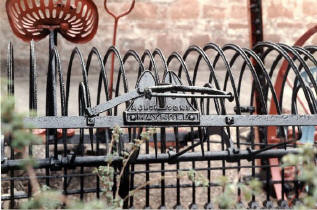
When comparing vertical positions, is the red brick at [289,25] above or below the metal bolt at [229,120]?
above

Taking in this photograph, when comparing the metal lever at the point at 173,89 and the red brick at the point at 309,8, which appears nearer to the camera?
the metal lever at the point at 173,89

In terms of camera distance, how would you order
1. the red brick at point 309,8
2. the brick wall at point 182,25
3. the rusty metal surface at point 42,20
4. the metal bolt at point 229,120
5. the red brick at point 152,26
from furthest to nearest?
the red brick at point 309,8 → the red brick at point 152,26 → the brick wall at point 182,25 → the rusty metal surface at point 42,20 → the metal bolt at point 229,120

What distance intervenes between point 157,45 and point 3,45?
139 centimetres

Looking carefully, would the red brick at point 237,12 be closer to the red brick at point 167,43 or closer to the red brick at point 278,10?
the red brick at point 278,10

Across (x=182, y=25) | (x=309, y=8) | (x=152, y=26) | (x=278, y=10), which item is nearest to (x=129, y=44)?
(x=152, y=26)

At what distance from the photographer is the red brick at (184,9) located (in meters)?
5.49

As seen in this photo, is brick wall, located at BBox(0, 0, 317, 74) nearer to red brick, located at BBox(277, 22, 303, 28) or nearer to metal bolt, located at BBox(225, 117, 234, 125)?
red brick, located at BBox(277, 22, 303, 28)

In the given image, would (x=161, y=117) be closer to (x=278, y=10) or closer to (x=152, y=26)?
(x=152, y=26)

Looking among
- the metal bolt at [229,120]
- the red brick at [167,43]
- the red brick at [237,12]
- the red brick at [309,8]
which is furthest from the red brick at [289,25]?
the metal bolt at [229,120]

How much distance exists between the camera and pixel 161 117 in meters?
1.54

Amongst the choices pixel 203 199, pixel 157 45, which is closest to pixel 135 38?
pixel 157 45

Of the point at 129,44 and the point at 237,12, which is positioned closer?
the point at 129,44

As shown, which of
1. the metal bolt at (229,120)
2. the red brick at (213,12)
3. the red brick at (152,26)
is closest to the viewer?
the metal bolt at (229,120)

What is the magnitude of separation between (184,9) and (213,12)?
0.96ft
